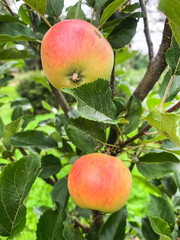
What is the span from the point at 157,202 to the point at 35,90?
5497 mm

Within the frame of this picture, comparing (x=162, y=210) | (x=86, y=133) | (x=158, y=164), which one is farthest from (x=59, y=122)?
(x=162, y=210)

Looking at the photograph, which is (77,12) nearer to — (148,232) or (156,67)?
(156,67)

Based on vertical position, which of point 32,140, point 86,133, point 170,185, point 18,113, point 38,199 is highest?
point 86,133

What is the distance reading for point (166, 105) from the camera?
718mm

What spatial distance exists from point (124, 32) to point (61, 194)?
47 centimetres

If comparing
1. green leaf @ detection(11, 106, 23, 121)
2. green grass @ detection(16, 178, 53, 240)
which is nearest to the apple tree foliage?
green leaf @ detection(11, 106, 23, 121)

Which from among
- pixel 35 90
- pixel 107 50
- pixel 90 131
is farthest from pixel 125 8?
pixel 35 90

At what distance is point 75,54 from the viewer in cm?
43

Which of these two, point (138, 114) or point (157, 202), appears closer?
point (138, 114)

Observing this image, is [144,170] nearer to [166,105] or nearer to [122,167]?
[122,167]

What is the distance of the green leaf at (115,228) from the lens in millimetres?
624

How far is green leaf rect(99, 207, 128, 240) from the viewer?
624mm

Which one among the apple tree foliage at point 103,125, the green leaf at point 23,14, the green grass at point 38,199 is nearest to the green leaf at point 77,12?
the apple tree foliage at point 103,125

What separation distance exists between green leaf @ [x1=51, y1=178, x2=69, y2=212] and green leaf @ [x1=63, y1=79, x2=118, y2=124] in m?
0.30
